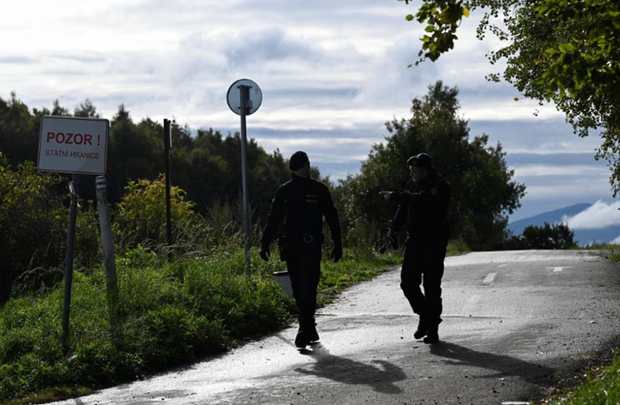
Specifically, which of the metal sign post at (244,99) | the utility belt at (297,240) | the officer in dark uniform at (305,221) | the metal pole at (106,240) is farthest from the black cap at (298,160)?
the metal sign post at (244,99)

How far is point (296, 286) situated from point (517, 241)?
44.3 metres

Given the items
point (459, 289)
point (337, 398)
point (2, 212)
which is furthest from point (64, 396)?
point (2, 212)

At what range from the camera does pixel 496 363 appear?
9094 mm

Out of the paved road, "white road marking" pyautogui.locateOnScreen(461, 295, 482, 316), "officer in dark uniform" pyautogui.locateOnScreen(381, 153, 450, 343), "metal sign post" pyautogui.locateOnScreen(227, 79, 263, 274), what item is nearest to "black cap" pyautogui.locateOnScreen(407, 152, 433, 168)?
"officer in dark uniform" pyautogui.locateOnScreen(381, 153, 450, 343)

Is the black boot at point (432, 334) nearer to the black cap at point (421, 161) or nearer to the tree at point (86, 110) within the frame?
the black cap at point (421, 161)

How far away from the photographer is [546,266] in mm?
21047

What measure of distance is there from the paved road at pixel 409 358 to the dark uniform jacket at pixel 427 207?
1.10 metres

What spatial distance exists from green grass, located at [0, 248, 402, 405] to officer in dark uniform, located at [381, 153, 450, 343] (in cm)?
217

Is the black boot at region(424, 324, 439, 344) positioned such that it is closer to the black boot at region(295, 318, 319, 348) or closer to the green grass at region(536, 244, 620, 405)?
the black boot at region(295, 318, 319, 348)

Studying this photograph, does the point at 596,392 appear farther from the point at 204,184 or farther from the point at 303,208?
the point at 204,184

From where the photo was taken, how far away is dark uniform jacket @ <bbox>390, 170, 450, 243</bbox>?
10.7 meters

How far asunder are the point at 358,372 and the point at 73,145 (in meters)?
3.86

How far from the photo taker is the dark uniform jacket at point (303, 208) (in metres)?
11.0

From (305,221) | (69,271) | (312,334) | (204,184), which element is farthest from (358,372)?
(204,184)
